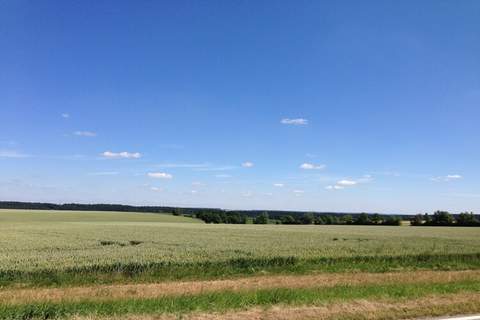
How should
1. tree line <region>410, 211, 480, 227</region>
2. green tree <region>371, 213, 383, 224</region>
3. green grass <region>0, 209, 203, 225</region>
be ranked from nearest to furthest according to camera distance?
green grass <region>0, 209, 203, 225</region> → tree line <region>410, 211, 480, 227</region> → green tree <region>371, 213, 383, 224</region>

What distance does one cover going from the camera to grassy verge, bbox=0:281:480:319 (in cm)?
1013

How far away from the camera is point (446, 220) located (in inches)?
4289

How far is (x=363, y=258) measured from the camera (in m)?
26.4

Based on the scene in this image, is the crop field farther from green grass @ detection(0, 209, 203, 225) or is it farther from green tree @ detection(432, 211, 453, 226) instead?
green tree @ detection(432, 211, 453, 226)

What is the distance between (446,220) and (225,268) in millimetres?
99740

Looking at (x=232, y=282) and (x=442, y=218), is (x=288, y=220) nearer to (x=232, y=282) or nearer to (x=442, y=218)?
(x=442, y=218)

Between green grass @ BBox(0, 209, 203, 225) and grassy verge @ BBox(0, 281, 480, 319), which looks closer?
grassy verge @ BBox(0, 281, 480, 319)

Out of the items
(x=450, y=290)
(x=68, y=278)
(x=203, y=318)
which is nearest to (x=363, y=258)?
(x=450, y=290)

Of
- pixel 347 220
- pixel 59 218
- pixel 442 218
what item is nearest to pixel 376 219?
pixel 347 220

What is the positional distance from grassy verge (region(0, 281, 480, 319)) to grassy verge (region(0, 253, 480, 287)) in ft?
21.7

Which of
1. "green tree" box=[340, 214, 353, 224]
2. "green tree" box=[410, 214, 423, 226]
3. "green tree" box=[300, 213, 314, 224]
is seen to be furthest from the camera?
"green tree" box=[300, 213, 314, 224]

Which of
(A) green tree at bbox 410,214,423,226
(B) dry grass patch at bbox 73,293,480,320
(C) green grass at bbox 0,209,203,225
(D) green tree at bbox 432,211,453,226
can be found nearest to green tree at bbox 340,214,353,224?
(A) green tree at bbox 410,214,423,226

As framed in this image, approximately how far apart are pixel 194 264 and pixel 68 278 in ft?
18.8

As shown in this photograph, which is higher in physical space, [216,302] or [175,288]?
[216,302]
